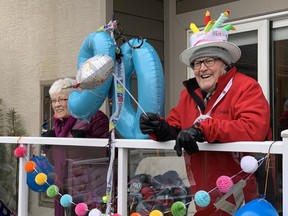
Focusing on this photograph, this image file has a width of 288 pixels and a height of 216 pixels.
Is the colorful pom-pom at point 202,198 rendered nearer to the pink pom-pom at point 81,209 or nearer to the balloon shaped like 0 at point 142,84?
the balloon shaped like 0 at point 142,84

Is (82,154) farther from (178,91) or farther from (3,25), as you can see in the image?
(3,25)

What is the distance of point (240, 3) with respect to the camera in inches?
149

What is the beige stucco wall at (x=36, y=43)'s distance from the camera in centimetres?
461

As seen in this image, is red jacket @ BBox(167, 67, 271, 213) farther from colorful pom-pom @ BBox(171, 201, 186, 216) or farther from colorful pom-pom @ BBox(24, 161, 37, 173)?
colorful pom-pom @ BBox(24, 161, 37, 173)

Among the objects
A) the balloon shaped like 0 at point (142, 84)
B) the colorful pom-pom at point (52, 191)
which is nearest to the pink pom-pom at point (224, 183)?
the balloon shaped like 0 at point (142, 84)

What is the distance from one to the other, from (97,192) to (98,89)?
23.7 inches

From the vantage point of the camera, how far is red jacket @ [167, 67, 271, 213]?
178 centimetres

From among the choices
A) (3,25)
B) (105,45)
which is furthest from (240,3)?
(3,25)

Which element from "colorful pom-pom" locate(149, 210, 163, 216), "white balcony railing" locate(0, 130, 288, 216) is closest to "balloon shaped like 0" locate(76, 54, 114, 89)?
"white balcony railing" locate(0, 130, 288, 216)

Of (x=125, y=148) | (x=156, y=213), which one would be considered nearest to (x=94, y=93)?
(x=125, y=148)

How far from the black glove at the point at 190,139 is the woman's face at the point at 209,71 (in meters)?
0.38

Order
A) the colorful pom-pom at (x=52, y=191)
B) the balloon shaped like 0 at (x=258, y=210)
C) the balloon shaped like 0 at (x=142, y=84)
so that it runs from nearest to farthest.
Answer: the balloon shaped like 0 at (x=258, y=210), the balloon shaped like 0 at (x=142, y=84), the colorful pom-pom at (x=52, y=191)

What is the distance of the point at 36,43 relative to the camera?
5.23 metres

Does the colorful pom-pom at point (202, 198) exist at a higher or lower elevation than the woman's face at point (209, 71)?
lower
